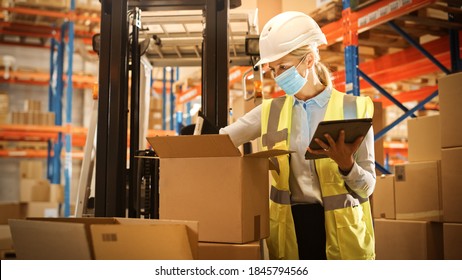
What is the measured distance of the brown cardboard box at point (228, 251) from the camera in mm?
1857

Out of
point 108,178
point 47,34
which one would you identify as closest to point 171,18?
point 108,178

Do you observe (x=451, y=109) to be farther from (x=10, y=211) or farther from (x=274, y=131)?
(x=10, y=211)

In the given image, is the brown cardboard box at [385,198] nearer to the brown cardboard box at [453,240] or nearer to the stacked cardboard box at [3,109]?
the brown cardboard box at [453,240]

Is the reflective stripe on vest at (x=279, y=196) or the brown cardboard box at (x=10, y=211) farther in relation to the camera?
the brown cardboard box at (x=10, y=211)

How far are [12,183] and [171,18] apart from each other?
8540 millimetres

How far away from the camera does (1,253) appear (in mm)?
4703

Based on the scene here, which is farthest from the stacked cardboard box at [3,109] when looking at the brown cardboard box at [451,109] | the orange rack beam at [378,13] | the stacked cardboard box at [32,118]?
the brown cardboard box at [451,109]

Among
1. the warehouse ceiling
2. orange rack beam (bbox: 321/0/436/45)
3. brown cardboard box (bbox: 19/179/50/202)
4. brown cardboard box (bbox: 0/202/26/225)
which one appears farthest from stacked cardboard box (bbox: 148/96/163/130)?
orange rack beam (bbox: 321/0/436/45)

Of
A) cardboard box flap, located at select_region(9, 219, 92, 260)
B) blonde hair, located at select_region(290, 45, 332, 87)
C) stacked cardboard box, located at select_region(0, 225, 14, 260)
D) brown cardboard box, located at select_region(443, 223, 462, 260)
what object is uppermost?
blonde hair, located at select_region(290, 45, 332, 87)

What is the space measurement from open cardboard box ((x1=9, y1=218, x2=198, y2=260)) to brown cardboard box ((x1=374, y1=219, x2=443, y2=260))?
2729 millimetres

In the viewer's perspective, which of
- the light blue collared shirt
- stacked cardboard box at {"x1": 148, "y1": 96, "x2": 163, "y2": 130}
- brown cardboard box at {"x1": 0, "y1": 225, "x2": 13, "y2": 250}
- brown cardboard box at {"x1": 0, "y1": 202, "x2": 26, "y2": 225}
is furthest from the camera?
stacked cardboard box at {"x1": 148, "y1": 96, "x2": 163, "y2": 130}

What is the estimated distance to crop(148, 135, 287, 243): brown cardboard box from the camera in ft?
6.26

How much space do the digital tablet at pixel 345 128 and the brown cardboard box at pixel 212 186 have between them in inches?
6.1

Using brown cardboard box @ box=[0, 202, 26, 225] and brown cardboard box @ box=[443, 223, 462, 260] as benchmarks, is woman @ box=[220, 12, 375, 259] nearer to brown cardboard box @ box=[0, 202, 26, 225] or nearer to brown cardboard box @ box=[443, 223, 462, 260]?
brown cardboard box @ box=[443, 223, 462, 260]
